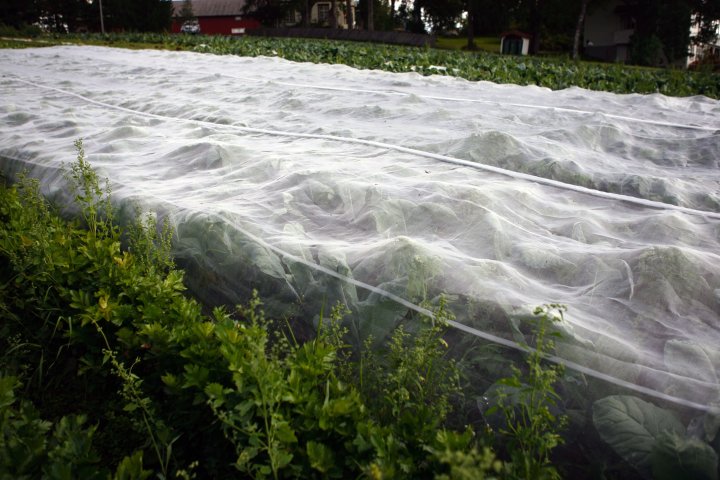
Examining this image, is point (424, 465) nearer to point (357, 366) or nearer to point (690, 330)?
point (357, 366)

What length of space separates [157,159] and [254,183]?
1137 mm

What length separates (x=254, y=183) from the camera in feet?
11.8

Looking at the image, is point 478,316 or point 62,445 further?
point 478,316

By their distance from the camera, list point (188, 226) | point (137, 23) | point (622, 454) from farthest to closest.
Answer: point (137, 23) → point (188, 226) → point (622, 454)

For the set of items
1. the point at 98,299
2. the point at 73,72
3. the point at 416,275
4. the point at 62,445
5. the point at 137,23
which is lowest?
the point at 62,445

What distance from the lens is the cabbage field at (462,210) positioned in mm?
2014

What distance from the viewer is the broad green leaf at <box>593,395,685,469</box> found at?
1690mm

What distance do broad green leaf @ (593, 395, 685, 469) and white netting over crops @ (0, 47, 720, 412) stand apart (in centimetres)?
7

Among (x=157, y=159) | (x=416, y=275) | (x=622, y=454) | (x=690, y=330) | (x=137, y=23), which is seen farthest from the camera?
(x=137, y=23)

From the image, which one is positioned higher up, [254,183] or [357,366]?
[254,183]

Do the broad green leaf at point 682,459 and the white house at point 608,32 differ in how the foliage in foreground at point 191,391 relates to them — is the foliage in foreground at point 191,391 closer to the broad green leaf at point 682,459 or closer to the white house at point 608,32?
the broad green leaf at point 682,459

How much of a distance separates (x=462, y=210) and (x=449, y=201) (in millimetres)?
119

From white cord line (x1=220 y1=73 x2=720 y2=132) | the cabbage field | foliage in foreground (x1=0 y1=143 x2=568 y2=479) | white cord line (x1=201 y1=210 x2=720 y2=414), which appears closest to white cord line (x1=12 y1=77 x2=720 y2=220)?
the cabbage field

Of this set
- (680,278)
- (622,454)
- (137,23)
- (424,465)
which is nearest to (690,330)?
(680,278)
